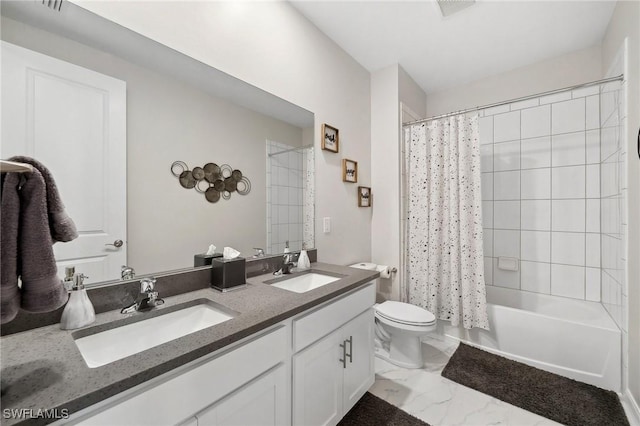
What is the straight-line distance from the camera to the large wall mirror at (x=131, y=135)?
899mm

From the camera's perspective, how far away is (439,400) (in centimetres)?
167

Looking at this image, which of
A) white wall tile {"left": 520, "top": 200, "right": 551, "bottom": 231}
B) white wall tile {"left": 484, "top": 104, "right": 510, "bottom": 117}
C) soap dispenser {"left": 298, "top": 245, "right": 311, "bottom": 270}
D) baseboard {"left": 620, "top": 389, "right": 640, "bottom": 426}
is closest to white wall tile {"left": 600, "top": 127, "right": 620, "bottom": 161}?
white wall tile {"left": 520, "top": 200, "right": 551, "bottom": 231}

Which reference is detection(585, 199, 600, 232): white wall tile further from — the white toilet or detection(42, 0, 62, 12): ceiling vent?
detection(42, 0, 62, 12): ceiling vent

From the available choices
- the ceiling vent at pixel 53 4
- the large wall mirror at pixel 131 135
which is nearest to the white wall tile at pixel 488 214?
the large wall mirror at pixel 131 135

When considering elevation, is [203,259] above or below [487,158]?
below

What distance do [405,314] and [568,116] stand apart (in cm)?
229

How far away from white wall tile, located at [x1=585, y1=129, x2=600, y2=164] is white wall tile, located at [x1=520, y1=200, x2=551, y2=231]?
45cm

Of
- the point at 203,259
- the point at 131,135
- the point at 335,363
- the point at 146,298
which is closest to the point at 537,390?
the point at 335,363

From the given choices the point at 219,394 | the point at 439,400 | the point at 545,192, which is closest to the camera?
the point at 219,394

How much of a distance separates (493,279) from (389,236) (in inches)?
46.2

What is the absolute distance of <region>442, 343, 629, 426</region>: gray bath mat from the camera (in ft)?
4.97

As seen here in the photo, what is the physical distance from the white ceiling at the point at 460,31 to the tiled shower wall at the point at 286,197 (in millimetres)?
1045

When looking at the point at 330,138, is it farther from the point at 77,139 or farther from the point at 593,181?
the point at 593,181

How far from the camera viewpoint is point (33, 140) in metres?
0.88
